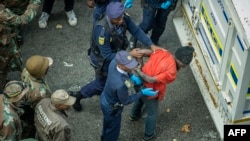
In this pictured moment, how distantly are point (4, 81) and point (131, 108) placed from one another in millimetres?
→ 1660

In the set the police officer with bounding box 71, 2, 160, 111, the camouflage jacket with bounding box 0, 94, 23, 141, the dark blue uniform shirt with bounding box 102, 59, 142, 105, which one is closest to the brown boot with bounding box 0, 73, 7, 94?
the police officer with bounding box 71, 2, 160, 111

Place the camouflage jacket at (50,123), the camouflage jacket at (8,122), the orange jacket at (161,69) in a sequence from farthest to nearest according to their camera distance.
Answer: the orange jacket at (161,69) → the camouflage jacket at (50,123) → the camouflage jacket at (8,122)

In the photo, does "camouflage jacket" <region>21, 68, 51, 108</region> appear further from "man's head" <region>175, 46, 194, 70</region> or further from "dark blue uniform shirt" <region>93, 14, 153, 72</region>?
"man's head" <region>175, 46, 194, 70</region>

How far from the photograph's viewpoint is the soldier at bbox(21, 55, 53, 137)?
5.61 meters

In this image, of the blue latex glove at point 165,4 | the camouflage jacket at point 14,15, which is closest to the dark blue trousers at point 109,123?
the camouflage jacket at point 14,15

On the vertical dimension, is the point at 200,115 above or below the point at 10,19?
below

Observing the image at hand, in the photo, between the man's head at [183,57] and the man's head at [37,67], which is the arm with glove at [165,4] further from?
the man's head at [37,67]

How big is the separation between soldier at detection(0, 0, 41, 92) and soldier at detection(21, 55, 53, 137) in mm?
900

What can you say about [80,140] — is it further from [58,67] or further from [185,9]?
[185,9]

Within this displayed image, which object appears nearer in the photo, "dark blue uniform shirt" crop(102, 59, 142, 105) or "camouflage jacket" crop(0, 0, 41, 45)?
"dark blue uniform shirt" crop(102, 59, 142, 105)

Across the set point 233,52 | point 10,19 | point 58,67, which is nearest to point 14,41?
point 10,19

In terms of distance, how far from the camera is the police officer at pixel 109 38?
5.97m

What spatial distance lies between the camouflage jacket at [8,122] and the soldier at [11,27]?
55.2 inches

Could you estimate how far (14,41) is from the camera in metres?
6.66
